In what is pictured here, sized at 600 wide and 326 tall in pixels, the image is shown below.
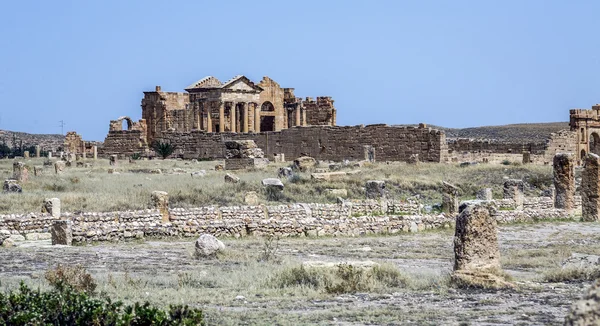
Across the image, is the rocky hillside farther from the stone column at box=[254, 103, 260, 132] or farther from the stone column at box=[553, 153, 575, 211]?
the stone column at box=[553, 153, 575, 211]

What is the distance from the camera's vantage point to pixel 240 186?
2562 cm

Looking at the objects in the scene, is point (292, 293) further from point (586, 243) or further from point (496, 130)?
point (496, 130)

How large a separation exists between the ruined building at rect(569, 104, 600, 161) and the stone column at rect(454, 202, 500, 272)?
41122 mm

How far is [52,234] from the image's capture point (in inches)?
655

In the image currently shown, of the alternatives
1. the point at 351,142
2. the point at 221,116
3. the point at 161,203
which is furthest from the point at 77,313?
the point at 221,116

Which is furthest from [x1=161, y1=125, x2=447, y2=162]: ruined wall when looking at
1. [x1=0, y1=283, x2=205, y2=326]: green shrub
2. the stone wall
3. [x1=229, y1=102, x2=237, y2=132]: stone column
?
[x1=0, y1=283, x2=205, y2=326]: green shrub

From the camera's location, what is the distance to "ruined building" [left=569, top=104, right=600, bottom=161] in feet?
169

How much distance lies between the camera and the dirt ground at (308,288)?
8.97 m

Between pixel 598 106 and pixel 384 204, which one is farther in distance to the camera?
pixel 598 106

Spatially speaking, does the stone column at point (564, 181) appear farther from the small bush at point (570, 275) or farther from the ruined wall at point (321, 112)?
the ruined wall at point (321, 112)

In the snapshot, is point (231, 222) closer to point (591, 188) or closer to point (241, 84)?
point (591, 188)

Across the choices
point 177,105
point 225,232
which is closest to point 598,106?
point 177,105

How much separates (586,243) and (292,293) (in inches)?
366

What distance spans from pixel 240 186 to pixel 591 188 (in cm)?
945
